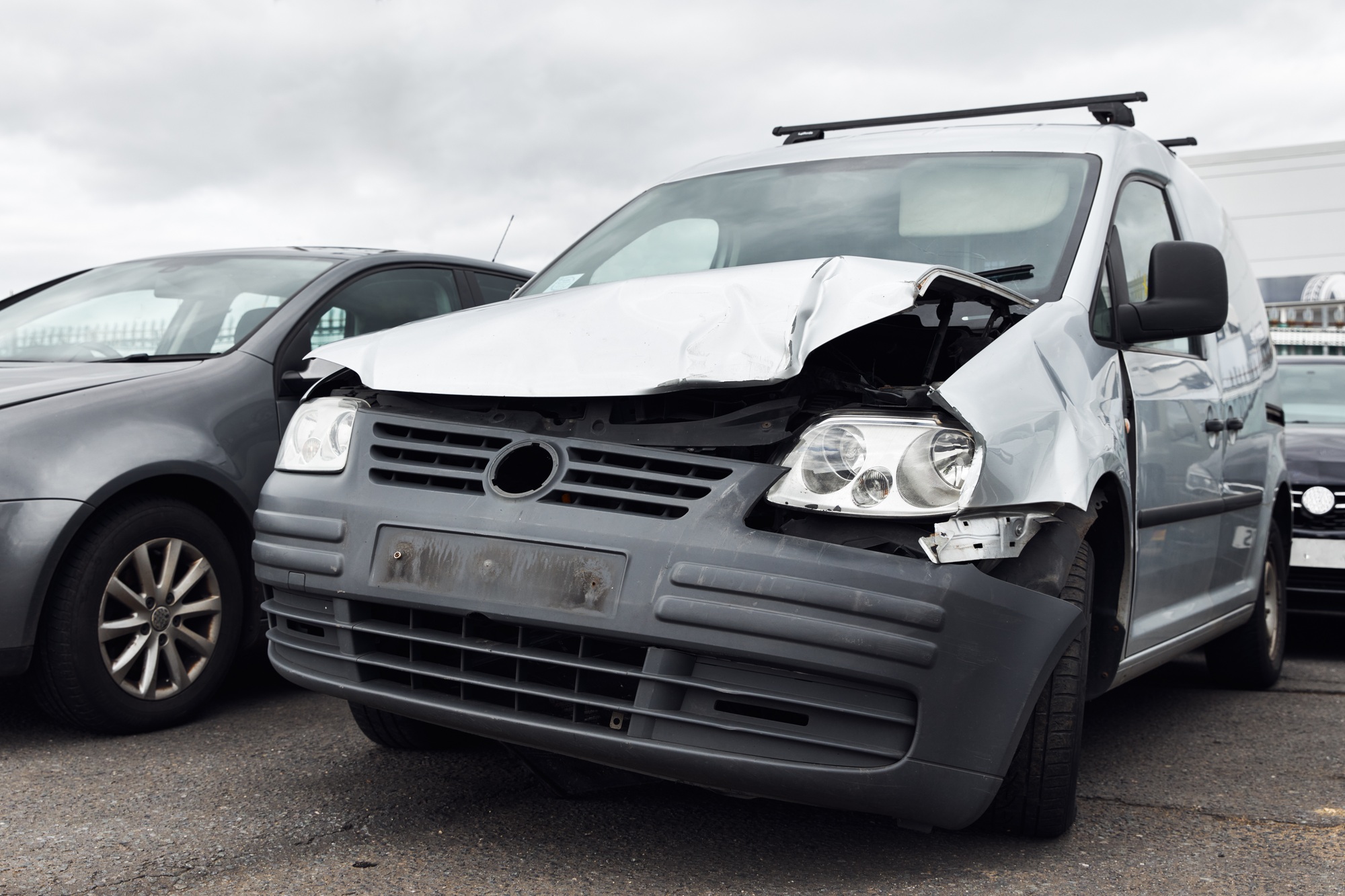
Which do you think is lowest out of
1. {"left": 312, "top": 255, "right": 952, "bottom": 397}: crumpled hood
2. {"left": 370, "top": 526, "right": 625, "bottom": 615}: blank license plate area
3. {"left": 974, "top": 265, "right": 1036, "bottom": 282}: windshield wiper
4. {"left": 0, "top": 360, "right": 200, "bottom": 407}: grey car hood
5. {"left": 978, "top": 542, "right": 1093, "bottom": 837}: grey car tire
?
{"left": 978, "top": 542, "right": 1093, "bottom": 837}: grey car tire

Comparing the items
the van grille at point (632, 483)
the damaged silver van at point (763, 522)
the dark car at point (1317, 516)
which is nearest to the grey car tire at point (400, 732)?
the damaged silver van at point (763, 522)

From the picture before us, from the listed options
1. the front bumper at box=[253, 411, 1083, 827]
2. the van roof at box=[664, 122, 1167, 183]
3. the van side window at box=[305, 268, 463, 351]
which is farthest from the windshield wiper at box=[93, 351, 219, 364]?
the front bumper at box=[253, 411, 1083, 827]

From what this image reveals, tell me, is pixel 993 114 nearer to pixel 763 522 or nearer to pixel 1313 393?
pixel 763 522

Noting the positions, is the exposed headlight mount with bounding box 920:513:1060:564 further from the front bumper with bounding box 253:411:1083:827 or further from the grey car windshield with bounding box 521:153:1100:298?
the grey car windshield with bounding box 521:153:1100:298

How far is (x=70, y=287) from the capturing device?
495cm

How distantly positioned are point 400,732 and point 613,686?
3.60ft

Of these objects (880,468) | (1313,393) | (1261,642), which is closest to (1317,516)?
(1261,642)

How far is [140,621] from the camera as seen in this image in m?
3.71

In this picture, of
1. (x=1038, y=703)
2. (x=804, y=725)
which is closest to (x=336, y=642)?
(x=804, y=725)

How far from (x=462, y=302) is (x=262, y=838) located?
2.91m

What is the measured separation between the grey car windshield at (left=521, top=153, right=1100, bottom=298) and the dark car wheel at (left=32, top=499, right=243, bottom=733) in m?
1.31

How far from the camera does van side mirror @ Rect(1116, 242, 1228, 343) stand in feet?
10.7

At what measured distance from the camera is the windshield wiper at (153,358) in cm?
421

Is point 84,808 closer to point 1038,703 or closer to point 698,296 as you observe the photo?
point 698,296
